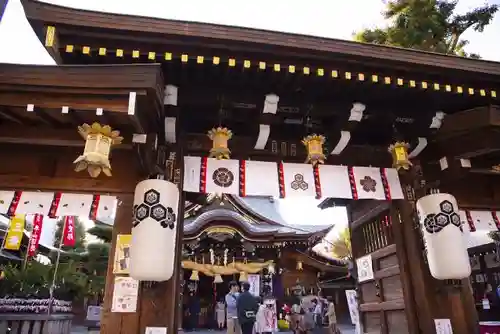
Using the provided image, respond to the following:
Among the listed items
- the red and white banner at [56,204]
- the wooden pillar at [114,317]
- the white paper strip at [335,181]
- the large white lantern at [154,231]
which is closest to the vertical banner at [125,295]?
the wooden pillar at [114,317]

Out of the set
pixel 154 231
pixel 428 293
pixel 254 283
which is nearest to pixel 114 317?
pixel 154 231

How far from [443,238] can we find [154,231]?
4078 millimetres

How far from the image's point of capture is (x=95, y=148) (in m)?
4.18

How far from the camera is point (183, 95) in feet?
16.9

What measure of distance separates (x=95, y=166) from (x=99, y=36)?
1.63 m

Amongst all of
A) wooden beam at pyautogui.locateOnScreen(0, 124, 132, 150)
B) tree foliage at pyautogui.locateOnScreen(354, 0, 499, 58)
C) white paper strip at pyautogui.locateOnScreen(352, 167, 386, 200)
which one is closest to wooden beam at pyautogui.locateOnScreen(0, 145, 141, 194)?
wooden beam at pyautogui.locateOnScreen(0, 124, 132, 150)

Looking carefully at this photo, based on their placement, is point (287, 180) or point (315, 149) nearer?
point (315, 149)

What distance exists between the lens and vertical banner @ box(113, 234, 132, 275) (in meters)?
5.00

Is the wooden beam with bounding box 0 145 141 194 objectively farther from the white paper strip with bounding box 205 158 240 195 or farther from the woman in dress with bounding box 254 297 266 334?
the woman in dress with bounding box 254 297 266 334

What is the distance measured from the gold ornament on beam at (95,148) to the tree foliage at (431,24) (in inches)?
416

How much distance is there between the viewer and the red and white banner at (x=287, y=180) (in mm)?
5574

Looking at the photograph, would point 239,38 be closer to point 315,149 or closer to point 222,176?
point 315,149

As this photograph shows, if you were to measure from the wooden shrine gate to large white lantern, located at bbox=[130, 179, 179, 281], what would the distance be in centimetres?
389

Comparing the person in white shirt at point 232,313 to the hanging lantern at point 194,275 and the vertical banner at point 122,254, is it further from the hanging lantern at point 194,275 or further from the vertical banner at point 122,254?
the vertical banner at point 122,254
